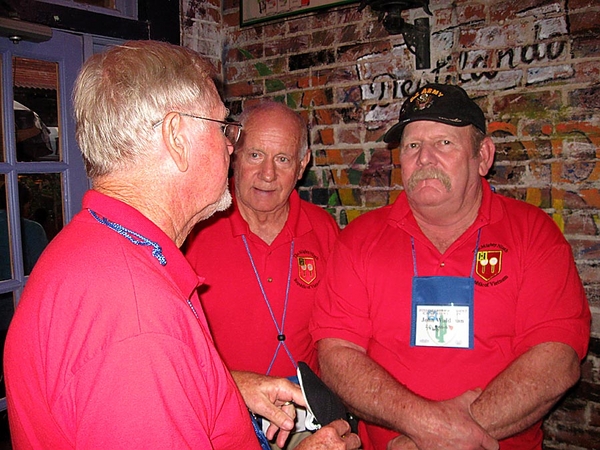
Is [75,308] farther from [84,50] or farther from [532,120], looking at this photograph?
[84,50]

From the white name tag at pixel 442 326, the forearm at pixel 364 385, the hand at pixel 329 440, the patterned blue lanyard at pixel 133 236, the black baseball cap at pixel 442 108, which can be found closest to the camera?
the patterned blue lanyard at pixel 133 236

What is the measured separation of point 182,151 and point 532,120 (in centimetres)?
193

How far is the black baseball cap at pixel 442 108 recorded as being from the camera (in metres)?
2.02

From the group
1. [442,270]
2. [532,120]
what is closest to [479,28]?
[532,120]

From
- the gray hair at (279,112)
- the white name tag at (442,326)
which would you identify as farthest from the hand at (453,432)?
the gray hair at (279,112)

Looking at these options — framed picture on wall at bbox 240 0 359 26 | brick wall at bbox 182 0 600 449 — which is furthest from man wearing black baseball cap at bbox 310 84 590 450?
framed picture on wall at bbox 240 0 359 26

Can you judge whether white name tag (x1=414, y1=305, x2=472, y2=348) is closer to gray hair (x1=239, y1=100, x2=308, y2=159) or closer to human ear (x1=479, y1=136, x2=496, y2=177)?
human ear (x1=479, y1=136, x2=496, y2=177)

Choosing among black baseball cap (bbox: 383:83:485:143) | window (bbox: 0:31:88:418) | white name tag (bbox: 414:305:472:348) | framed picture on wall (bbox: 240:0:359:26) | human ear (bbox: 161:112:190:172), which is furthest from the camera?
framed picture on wall (bbox: 240:0:359:26)

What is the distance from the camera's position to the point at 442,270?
1.97 metres

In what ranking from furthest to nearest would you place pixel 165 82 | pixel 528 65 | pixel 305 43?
pixel 305 43 < pixel 528 65 < pixel 165 82

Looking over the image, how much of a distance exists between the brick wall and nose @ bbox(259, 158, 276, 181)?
0.75 meters

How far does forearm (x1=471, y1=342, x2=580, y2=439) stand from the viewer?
5.54 feet

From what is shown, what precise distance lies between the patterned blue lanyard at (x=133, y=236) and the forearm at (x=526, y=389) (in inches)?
50.4

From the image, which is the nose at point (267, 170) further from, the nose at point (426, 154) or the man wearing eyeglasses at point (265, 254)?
the nose at point (426, 154)
